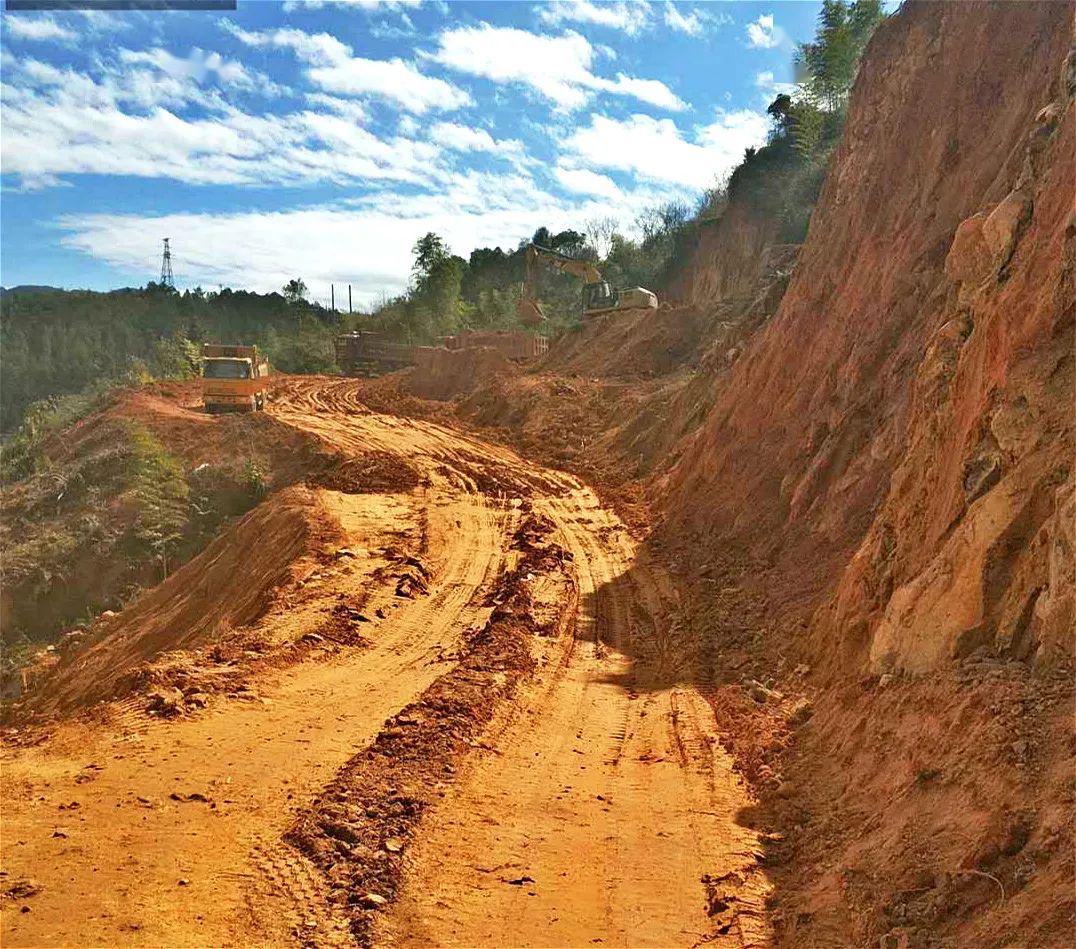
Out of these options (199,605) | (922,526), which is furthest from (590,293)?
(922,526)

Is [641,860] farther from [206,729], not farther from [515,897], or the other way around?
[206,729]

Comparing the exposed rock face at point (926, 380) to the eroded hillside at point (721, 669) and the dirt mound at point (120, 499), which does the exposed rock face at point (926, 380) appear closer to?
the eroded hillside at point (721, 669)

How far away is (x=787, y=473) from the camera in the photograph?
40.4 feet

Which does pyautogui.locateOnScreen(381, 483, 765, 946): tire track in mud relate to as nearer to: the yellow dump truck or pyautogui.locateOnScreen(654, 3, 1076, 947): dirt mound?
pyautogui.locateOnScreen(654, 3, 1076, 947): dirt mound

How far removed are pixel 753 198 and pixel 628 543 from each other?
31186mm

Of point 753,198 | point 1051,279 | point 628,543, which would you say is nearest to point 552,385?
point 628,543

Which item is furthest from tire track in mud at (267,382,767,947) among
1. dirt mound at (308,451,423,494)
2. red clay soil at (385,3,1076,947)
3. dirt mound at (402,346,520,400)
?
dirt mound at (402,346,520,400)

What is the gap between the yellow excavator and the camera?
37.9m

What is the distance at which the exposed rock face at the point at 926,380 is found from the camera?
18.0 feet

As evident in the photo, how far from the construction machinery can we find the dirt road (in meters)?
36.7

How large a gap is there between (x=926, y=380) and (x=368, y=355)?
131ft

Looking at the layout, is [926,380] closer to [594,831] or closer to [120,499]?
[594,831]

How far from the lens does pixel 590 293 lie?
136 feet

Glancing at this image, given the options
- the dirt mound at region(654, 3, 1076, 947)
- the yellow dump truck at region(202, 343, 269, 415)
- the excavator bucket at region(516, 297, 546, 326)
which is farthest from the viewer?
the excavator bucket at region(516, 297, 546, 326)
